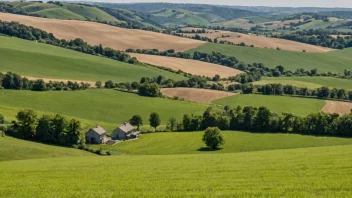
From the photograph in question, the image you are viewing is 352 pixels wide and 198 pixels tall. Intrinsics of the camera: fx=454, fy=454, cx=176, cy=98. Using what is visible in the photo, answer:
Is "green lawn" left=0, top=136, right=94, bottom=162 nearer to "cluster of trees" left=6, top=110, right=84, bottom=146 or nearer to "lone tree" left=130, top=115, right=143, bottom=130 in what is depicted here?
"cluster of trees" left=6, top=110, right=84, bottom=146

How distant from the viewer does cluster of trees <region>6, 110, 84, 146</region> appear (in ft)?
256

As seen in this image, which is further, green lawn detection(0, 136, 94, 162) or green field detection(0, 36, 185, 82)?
green field detection(0, 36, 185, 82)

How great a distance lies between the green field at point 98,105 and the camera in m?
109

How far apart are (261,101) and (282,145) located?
5274 cm

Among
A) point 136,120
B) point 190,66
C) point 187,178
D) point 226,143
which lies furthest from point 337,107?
point 187,178

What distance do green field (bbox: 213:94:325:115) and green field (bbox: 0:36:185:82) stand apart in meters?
32.6

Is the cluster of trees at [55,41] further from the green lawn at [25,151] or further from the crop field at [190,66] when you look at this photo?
the green lawn at [25,151]

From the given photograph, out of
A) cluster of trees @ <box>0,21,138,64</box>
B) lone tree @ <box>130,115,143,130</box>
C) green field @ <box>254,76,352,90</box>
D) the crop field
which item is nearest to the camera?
lone tree @ <box>130,115,143,130</box>

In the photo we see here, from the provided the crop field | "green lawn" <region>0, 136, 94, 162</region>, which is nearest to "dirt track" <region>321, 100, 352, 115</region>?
the crop field

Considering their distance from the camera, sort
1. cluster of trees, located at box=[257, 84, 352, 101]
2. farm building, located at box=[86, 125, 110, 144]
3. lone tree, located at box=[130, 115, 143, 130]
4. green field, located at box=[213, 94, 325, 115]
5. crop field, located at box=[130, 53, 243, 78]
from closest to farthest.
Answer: farm building, located at box=[86, 125, 110, 144]
lone tree, located at box=[130, 115, 143, 130]
green field, located at box=[213, 94, 325, 115]
cluster of trees, located at box=[257, 84, 352, 101]
crop field, located at box=[130, 53, 243, 78]

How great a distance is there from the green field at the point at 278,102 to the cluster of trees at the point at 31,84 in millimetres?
41752

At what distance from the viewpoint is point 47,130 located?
78188mm

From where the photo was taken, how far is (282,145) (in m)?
78.2

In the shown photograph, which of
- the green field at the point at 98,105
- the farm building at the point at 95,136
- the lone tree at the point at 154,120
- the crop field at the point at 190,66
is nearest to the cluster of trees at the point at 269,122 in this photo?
the lone tree at the point at 154,120
